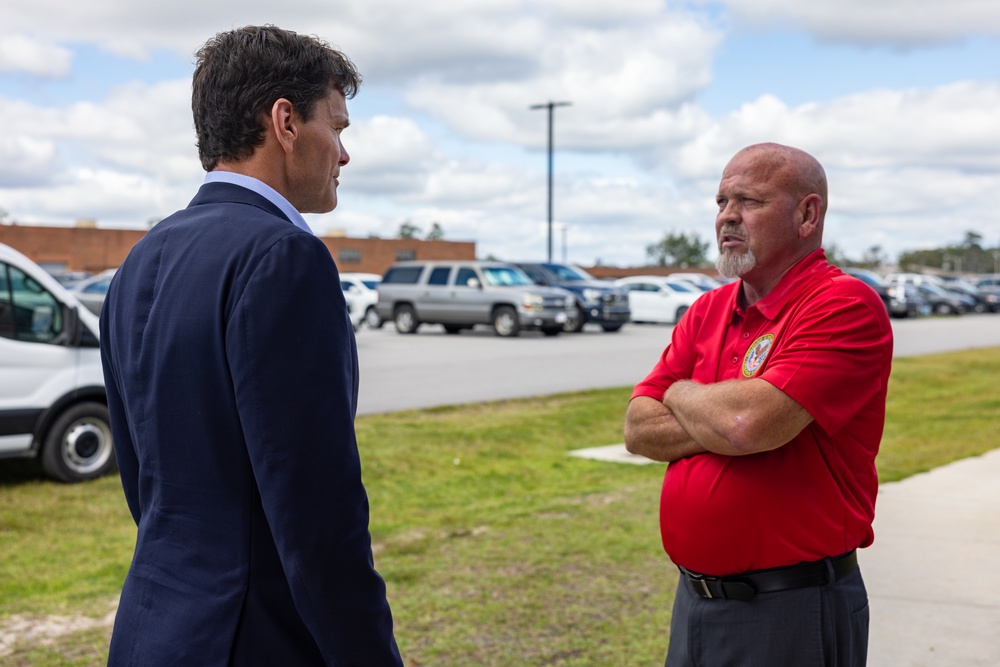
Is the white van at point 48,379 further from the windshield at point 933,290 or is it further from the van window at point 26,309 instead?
the windshield at point 933,290

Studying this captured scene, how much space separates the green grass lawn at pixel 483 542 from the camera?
4965 millimetres

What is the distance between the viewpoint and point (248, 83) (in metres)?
2.03

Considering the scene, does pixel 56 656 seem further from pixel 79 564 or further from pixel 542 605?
pixel 542 605

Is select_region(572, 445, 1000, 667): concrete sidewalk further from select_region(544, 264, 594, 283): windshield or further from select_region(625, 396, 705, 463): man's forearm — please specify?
select_region(544, 264, 594, 283): windshield

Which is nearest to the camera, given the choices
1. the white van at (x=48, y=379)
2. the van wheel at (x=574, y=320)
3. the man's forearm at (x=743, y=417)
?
the man's forearm at (x=743, y=417)

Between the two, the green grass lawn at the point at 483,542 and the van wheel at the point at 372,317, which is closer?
the green grass lawn at the point at 483,542

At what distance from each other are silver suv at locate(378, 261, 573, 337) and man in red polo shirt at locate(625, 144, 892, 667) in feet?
73.1

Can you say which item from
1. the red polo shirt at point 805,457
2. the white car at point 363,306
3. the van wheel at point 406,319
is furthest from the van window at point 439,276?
the red polo shirt at point 805,457

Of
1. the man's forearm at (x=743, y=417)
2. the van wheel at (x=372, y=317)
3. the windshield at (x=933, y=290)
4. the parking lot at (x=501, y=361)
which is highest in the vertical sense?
the windshield at (x=933, y=290)

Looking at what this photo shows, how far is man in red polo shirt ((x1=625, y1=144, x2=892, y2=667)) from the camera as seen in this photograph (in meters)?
2.73

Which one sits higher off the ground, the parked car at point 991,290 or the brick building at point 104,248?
the brick building at point 104,248

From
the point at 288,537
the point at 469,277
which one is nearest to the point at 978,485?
the point at 288,537

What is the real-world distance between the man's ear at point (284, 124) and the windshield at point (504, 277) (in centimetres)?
2413

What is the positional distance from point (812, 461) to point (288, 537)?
4.91ft
